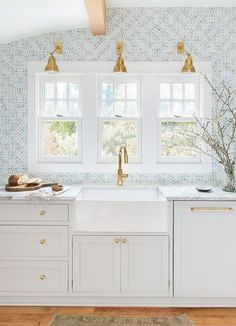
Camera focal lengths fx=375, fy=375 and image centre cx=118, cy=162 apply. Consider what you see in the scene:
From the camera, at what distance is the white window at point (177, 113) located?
13.2 feet

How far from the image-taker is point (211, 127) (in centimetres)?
391

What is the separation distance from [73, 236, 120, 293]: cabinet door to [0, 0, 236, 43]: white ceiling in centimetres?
206

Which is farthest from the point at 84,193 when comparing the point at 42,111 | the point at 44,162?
the point at 42,111

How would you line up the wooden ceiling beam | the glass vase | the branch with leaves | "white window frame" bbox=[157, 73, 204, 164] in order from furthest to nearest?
1. "white window frame" bbox=[157, 73, 204, 164]
2. the branch with leaves
3. the glass vase
4. the wooden ceiling beam

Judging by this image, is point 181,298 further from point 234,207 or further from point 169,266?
point 234,207

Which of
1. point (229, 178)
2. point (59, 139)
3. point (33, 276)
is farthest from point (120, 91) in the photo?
point (33, 276)

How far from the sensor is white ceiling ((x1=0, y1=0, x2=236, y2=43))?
3300 mm

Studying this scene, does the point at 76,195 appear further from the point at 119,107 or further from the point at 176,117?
the point at 176,117

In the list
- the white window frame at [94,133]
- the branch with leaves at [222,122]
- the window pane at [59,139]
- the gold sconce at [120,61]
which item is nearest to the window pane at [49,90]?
the white window frame at [94,133]

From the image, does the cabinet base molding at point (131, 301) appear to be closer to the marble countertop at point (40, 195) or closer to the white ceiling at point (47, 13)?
the marble countertop at point (40, 195)

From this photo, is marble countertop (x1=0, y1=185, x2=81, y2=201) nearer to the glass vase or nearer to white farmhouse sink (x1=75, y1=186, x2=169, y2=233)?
white farmhouse sink (x1=75, y1=186, x2=169, y2=233)

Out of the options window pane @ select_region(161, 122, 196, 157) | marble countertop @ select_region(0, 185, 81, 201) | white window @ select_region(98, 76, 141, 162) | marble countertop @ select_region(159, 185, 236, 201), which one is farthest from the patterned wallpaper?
marble countertop @ select_region(159, 185, 236, 201)

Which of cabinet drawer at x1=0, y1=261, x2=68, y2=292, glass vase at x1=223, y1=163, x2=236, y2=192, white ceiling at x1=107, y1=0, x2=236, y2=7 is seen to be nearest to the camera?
cabinet drawer at x1=0, y1=261, x2=68, y2=292

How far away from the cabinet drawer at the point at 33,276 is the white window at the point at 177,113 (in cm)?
157
